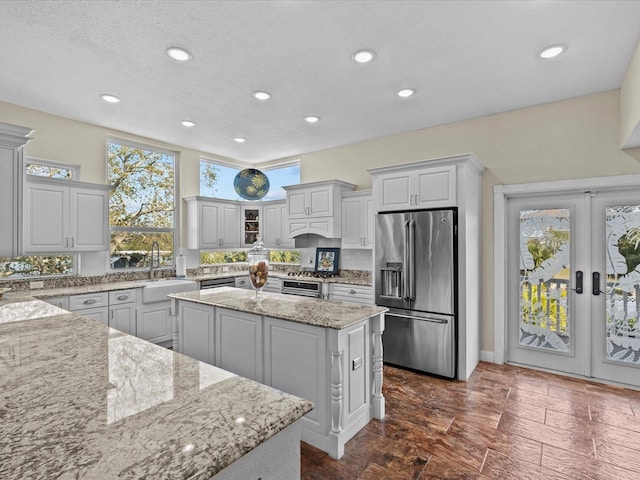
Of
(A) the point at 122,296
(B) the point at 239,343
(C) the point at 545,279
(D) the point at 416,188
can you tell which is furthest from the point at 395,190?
(A) the point at 122,296

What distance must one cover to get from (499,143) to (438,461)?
3441 mm

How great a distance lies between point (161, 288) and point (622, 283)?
210 inches

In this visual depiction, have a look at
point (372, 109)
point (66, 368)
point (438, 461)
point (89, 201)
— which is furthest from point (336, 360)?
point (89, 201)

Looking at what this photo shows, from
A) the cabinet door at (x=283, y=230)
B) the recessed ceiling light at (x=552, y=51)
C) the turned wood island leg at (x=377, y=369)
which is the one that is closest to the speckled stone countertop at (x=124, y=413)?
the turned wood island leg at (x=377, y=369)

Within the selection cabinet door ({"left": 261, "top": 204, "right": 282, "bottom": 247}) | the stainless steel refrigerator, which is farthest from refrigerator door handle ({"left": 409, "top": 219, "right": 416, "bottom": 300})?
cabinet door ({"left": 261, "top": 204, "right": 282, "bottom": 247})

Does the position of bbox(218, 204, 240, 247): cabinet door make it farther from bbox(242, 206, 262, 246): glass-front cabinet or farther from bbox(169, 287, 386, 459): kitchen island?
bbox(169, 287, 386, 459): kitchen island

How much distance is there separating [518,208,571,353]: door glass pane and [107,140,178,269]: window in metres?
5.00

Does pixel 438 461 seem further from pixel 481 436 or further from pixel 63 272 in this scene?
pixel 63 272

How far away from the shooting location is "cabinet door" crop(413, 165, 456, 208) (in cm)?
361

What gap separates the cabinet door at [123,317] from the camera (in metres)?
4.01

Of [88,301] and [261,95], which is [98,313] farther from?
[261,95]

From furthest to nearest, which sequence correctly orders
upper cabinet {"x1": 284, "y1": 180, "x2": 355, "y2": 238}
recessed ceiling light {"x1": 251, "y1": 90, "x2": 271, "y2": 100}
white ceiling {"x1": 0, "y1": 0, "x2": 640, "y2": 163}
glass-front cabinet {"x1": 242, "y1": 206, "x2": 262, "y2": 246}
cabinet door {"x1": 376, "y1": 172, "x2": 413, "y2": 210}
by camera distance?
1. glass-front cabinet {"x1": 242, "y1": 206, "x2": 262, "y2": 246}
2. upper cabinet {"x1": 284, "y1": 180, "x2": 355, "y2": 238}
3. cabinet door {"x1": 376, "y1": 172, "x2": 413, "y2": 210}
4. recessed ceiling light {"x1": 251, "y1": 90, "x2": 271, "y2": 100}
5. white ceiling {"x1": 0, "y1": 0, "x2": 640, "y2": 163}

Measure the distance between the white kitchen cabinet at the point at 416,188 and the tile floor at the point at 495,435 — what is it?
1954mm

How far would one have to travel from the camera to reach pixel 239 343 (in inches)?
109
